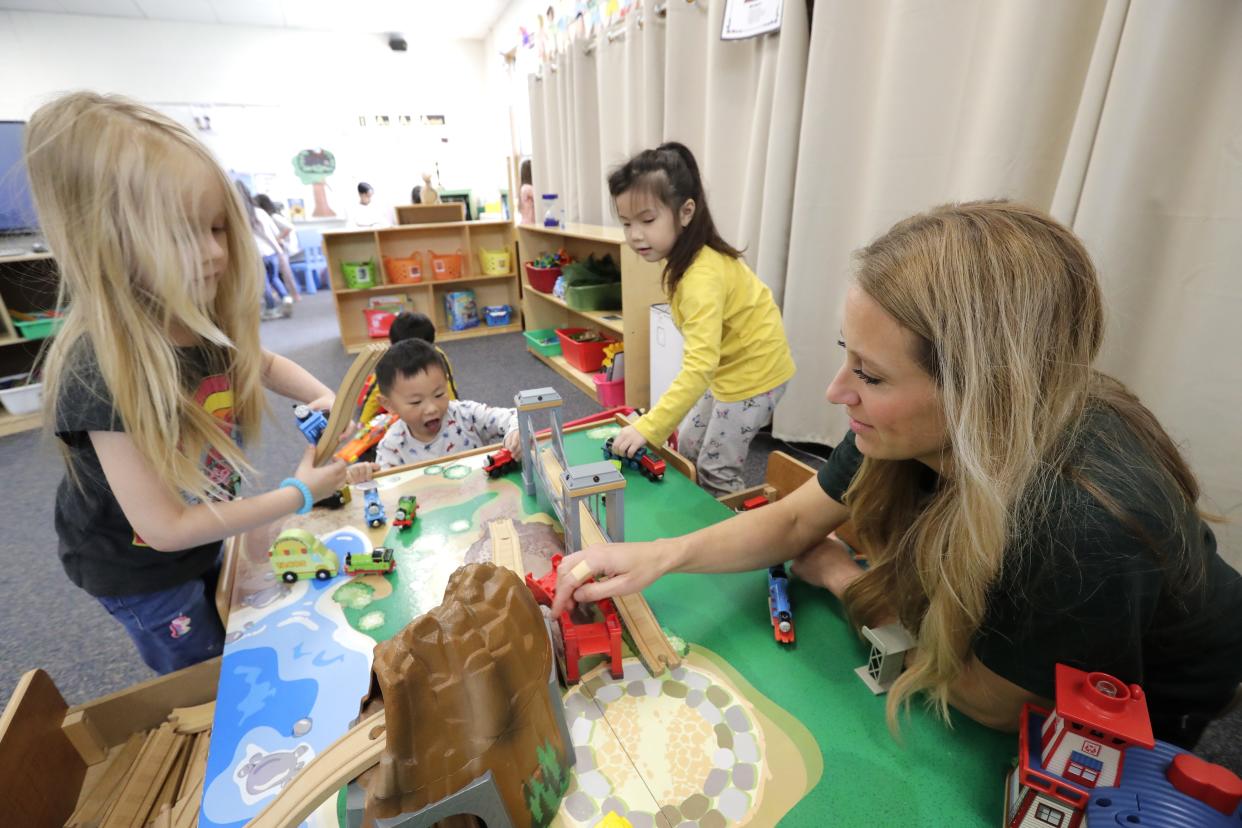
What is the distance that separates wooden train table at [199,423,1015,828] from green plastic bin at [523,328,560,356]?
272 centimetres

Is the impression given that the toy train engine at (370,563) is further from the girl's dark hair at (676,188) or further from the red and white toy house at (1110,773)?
the girl's dark hair at (676,188)

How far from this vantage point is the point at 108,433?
30.7 inches

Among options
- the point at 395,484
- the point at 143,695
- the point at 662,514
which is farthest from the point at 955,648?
the point at 143,695

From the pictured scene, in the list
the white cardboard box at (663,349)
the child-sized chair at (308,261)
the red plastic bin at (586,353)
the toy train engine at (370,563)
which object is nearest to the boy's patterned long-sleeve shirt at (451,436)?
the toy train engine at (370,563)

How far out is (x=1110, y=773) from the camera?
1.48 feet

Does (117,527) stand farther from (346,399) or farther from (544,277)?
(544,277)

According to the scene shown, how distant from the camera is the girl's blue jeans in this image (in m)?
1.01

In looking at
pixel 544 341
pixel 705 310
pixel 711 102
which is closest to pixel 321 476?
pixel 705 310

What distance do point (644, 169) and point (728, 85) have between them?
1.17 metres

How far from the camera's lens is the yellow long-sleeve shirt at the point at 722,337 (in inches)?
54.9

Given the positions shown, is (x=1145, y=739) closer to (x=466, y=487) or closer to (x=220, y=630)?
(x=466, y=487)

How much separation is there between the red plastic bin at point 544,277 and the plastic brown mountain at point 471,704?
3.27 metres

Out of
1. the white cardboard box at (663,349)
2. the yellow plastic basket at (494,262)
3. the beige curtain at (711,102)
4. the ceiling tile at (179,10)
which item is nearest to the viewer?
the beige curtain at (711,102)

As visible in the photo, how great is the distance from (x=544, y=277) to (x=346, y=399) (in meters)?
2.86
